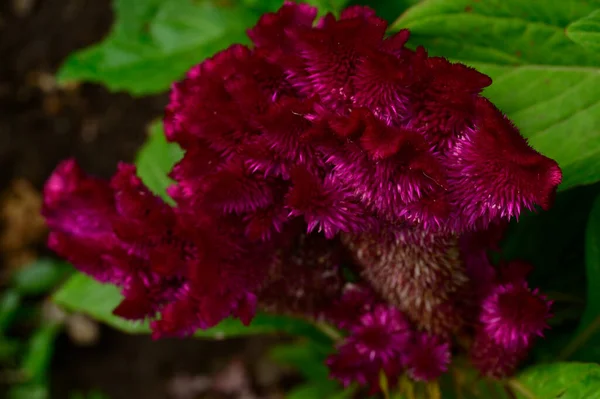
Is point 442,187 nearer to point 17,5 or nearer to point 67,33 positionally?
point 67,33

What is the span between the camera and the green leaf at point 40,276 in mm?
2461

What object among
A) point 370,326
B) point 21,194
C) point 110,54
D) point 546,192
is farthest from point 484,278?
point 21,194

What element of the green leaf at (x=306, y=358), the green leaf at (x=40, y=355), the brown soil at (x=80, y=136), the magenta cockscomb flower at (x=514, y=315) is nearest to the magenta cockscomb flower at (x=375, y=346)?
the magenta cockscomb flower at (x=514, y=315)

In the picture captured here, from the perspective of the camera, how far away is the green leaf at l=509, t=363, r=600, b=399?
804mm

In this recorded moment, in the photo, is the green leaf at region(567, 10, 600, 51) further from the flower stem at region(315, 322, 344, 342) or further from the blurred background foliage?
the flower stem at region(315, 322, 344, 342)

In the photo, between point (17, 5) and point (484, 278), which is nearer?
point (484, 278)

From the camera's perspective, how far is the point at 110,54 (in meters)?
1.36

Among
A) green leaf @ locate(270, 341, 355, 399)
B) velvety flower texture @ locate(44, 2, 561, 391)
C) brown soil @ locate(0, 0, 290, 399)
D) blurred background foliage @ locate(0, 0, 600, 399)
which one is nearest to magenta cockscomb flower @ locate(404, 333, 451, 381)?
velvety flower texture @ locate(44, 2, 561, 391)

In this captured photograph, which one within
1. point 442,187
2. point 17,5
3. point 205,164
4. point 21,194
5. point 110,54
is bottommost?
point 21,194

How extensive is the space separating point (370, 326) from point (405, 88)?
1.17 feet

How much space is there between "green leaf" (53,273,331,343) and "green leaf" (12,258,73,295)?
50.8 inches

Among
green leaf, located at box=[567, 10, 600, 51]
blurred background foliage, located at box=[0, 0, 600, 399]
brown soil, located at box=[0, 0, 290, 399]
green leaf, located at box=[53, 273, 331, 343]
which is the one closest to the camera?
green leaf, located at box=[567, 10, 600, 51]

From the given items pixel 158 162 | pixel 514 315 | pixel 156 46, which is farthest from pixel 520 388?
pixel 156 46

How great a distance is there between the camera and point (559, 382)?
0.88 m
